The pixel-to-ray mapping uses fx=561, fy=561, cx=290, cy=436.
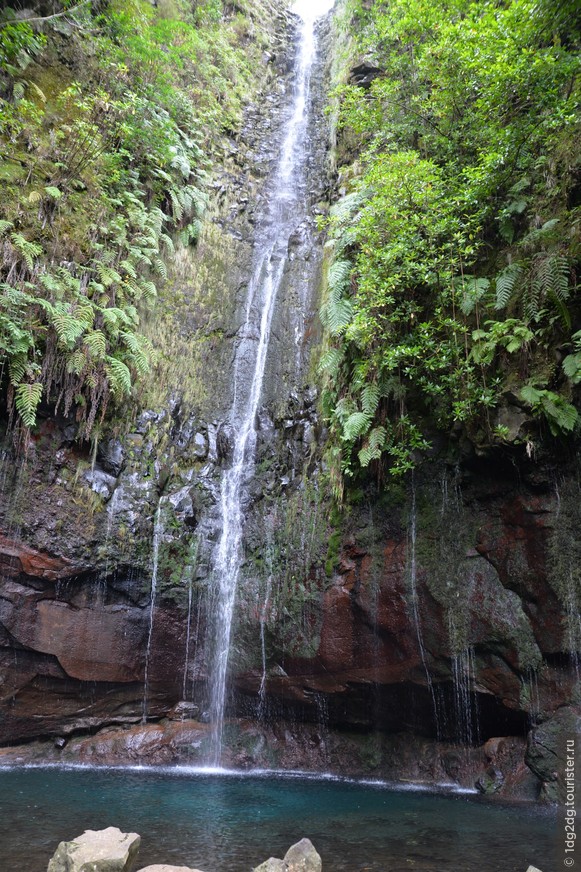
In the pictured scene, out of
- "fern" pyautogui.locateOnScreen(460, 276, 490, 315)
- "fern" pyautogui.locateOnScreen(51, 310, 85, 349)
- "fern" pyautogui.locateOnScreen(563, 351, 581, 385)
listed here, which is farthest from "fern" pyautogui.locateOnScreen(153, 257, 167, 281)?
"fern" pyautogui.locateOnScreen(563, 351, 581, 385)

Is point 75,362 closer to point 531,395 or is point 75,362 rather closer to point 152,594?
point 152,594

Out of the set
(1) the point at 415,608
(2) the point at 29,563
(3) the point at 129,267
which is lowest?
(1) the point at 415,608

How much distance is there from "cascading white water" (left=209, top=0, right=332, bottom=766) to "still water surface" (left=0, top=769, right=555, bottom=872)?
7.66 ft

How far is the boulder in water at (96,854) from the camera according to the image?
376 cm

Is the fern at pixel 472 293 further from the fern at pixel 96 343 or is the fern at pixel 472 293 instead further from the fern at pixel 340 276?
the fern at pixel 96 343

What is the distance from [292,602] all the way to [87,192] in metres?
8.95

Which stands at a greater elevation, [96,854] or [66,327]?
[66,327]

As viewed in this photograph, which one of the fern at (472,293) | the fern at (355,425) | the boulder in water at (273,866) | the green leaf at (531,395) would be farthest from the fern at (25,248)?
the boulder in water at (273,866)

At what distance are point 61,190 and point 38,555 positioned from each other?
695 centimetres

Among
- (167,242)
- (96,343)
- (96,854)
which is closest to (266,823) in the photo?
(96,854)

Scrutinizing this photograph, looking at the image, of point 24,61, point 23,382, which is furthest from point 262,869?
point 24,61

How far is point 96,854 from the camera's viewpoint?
3885 mm

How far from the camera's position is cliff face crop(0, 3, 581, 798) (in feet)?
24.9

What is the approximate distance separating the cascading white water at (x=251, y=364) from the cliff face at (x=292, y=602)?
9.6 inches
